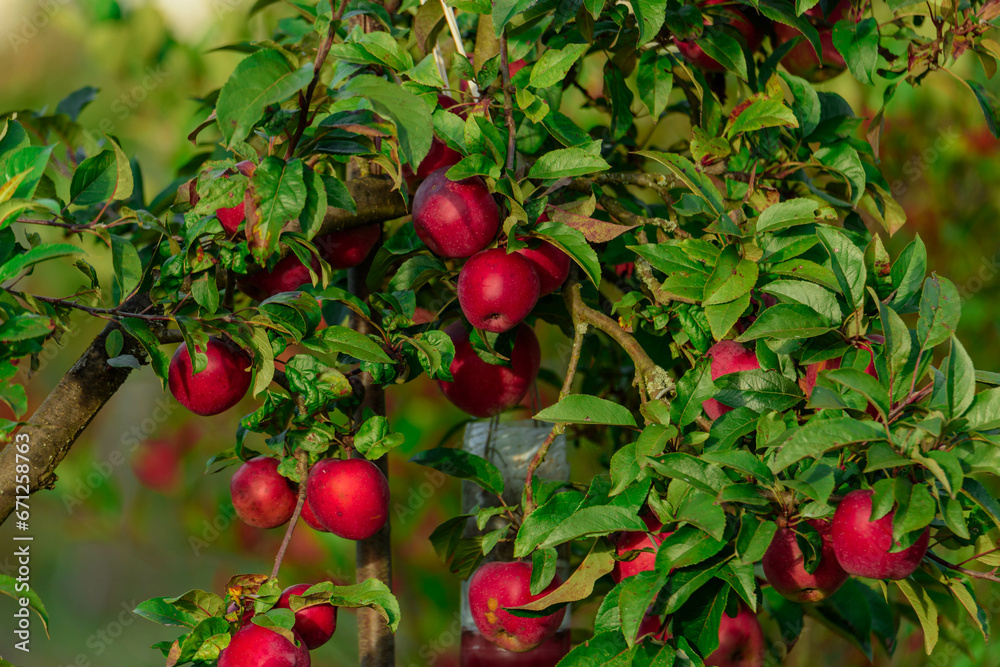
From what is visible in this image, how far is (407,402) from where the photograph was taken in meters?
1.98

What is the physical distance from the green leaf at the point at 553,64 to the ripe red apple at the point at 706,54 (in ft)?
0.72

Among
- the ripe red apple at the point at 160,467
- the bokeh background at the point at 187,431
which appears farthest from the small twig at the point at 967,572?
the ripe red apple at the point at 160,467

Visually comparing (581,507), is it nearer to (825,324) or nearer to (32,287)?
(825,324)

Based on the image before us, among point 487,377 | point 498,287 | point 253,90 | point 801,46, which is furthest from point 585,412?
point 801,46

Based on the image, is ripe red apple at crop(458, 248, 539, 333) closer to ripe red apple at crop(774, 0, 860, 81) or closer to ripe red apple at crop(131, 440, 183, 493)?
ripe red apple at crop(774, 0, 860, 81)

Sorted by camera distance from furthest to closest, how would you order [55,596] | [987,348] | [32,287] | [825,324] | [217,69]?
[55,596]
[32,287]
[987,348]
[217,69]
[825,324]

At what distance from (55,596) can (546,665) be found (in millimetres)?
2201

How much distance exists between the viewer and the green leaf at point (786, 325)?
577 mm

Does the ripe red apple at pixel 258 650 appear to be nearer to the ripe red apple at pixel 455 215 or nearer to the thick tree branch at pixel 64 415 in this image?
the thick tree branch at pixel 64 415

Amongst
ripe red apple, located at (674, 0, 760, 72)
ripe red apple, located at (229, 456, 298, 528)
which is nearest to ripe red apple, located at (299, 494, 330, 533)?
ripe red apple, located at (229, 456, 298, 528)

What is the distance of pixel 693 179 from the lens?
0.70 m

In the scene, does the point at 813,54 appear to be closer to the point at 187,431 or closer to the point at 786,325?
the point at 786,325

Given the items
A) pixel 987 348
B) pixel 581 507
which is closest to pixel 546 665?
pixel 581 507

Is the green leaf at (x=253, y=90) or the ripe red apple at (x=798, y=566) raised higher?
the green leaf at (x=253, y=90)
